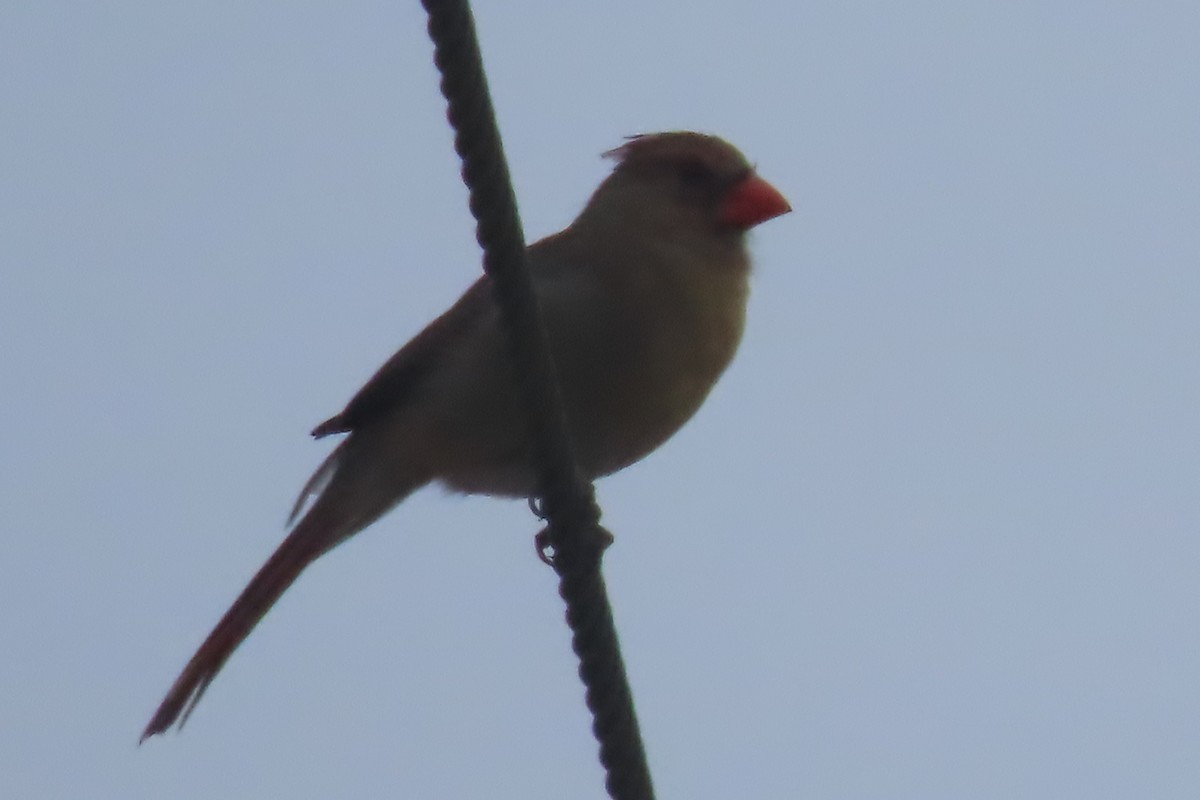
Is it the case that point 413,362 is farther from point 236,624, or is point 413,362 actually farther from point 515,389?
point 236,624

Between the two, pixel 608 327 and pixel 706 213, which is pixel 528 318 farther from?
pixel 706 213

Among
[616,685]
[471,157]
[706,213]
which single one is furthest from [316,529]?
[471,157]

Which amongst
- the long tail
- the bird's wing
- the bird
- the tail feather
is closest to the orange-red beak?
the bird

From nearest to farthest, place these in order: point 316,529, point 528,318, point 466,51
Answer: point 466,51 → point 528,318 → point 316,529

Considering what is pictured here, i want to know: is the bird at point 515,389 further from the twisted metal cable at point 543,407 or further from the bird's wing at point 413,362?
the twisted metal cable at point 543,407

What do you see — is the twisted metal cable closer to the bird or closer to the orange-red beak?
the bird

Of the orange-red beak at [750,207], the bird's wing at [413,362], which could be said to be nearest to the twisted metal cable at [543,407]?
the bird's wing at [413,362]

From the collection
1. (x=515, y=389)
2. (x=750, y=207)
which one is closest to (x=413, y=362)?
(x=515, y=389)
